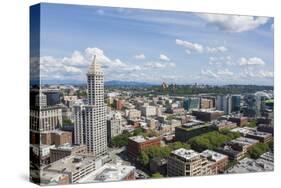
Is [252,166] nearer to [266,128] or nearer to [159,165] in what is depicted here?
[266,128]

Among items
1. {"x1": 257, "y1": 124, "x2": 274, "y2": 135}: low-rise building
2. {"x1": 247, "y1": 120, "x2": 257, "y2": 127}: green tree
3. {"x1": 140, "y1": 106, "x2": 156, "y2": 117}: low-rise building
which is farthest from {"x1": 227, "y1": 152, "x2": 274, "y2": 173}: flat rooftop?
{"x1": 140, "y1": 106, "x2": 156, "y2": 117}: low-rise building

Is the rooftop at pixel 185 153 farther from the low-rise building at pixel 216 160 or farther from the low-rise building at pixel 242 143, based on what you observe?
the low-rise building at pixel 242 143

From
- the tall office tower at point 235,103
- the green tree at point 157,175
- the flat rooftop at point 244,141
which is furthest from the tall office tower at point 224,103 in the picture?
the green tree at point 157,175

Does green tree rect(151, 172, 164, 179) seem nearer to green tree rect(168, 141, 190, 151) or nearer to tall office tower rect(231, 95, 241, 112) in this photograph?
green tree rect(168, 141, 190, 151)

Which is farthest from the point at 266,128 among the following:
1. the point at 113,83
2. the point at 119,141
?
the point at 113,83

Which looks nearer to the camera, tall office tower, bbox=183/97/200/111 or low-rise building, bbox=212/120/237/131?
tall office tower, bbox=183/97/200/111

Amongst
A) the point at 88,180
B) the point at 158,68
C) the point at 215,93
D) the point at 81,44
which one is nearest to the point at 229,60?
the point at 215,93

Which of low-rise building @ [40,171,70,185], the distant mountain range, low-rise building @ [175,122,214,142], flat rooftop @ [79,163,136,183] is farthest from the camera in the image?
low-rise building @ [175,122,214,142]
